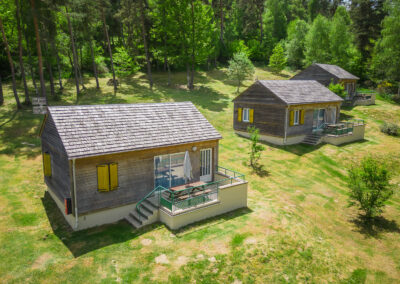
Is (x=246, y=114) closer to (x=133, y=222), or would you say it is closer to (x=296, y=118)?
(x=296, y=118)

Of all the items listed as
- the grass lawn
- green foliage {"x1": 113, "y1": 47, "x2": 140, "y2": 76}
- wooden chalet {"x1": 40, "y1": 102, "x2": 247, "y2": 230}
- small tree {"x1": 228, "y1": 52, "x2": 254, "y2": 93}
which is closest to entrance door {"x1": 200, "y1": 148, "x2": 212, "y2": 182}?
wooden chalet {"x1": 40, "y1": 102, "x2": 247, "y2": 230}

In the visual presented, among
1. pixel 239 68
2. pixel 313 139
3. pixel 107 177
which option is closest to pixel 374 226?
pixel 313 139

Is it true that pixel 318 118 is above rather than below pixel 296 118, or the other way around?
below

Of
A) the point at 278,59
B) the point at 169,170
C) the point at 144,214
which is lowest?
the point at 144,214

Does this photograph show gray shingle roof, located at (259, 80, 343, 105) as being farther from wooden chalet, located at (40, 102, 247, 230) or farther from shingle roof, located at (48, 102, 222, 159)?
wooden chalet, located at (40, 102, 247, 230)

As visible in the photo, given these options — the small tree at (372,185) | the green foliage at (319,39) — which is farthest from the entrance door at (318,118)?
the green foliage at (319,39)

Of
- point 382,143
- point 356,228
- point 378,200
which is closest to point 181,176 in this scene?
point 356,228

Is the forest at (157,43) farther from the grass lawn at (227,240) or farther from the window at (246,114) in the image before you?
the grass lawn at (227,240)
